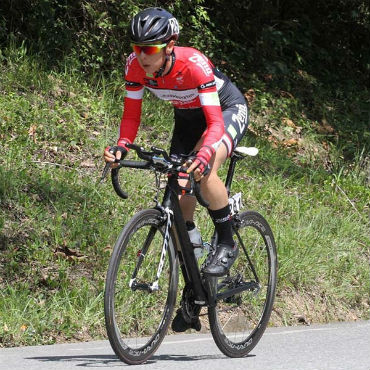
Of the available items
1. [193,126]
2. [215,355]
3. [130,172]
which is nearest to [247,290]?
[215,355]

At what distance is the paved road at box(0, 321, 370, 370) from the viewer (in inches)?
259

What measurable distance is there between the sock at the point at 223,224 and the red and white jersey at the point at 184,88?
67 cm

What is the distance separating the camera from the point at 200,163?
6.36 metres

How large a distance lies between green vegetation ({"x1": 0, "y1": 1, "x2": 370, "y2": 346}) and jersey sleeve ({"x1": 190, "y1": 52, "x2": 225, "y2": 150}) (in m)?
2.32

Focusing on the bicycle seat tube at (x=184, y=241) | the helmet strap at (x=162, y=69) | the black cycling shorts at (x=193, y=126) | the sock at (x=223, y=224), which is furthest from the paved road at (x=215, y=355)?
the helmet strap at (x=162, y=69)

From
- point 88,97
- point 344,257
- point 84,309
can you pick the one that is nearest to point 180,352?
point 84,309

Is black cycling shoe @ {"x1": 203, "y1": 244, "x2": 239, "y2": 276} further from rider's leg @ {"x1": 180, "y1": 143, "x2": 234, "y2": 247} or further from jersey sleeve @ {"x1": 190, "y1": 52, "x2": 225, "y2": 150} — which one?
jersey sleeve @ {"x1": 190, "y1": 52, "x2": 225, "y2": 150}

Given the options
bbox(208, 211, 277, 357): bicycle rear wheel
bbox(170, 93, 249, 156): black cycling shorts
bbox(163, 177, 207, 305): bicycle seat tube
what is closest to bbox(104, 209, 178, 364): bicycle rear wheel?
bbox(163, 177, 207, 305): bicycle seat tube

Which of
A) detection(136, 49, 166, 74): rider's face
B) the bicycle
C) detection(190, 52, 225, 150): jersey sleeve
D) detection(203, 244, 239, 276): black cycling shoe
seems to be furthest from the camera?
detection(203, 244, 239, 276): black cycling shoe

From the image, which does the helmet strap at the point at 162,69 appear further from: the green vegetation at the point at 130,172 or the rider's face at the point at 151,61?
the green vegetation at the point at 130,172

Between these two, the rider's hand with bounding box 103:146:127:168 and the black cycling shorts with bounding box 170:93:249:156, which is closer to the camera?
the rider's hand with bounding box 103:146:127:168

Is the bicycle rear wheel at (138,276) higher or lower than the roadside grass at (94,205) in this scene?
higher

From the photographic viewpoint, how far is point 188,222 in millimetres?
6953

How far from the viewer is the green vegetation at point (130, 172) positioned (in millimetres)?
8695
